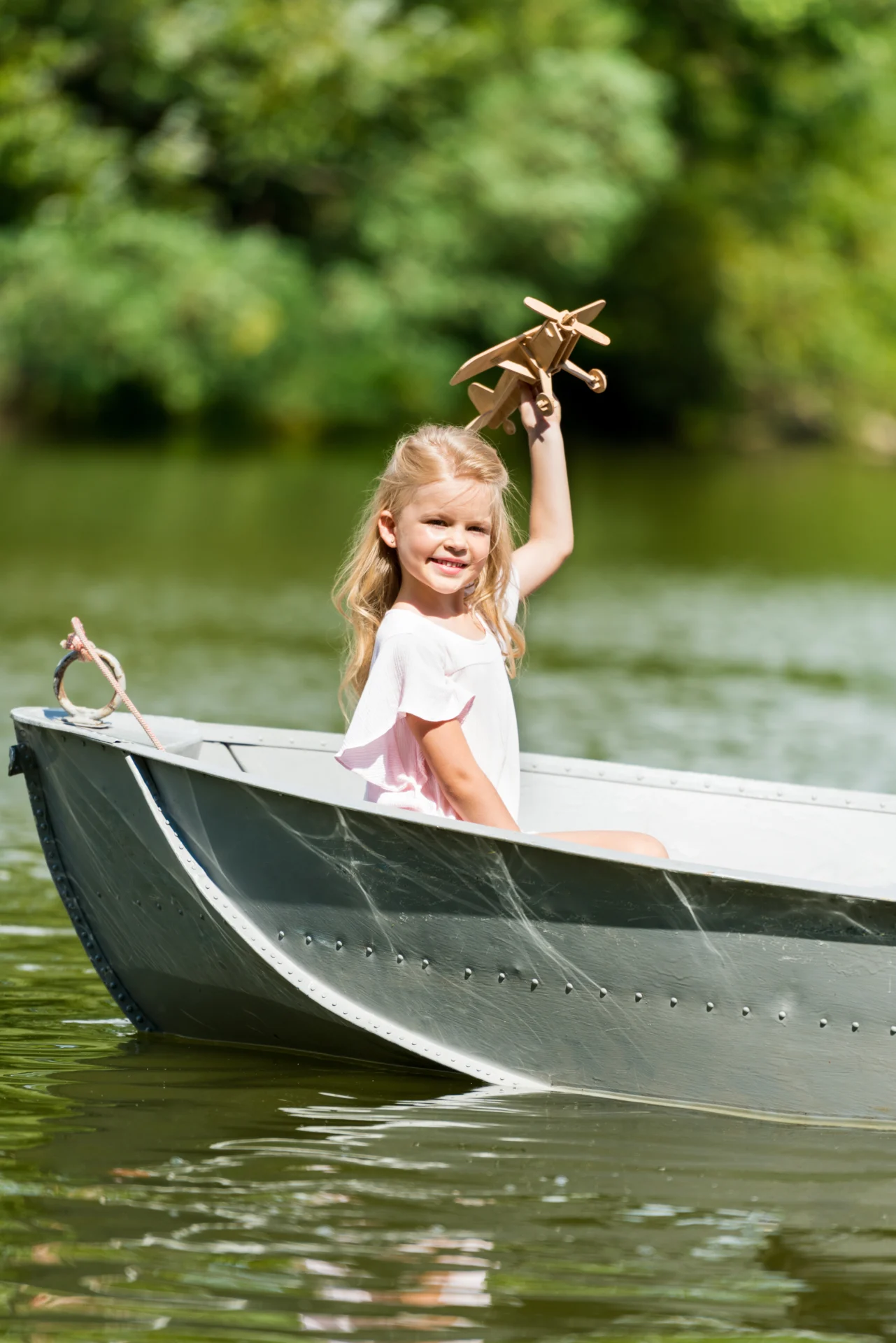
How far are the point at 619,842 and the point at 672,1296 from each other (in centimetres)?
132

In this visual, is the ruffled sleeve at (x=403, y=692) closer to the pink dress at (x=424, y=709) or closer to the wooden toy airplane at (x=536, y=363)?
the pink dress at (x=424, y=709)

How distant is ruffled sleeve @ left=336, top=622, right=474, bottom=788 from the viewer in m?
4.42

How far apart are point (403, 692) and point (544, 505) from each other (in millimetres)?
752

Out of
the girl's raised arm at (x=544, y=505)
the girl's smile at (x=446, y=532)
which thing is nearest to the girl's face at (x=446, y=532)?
the girl's smile at (x=446, y=532)

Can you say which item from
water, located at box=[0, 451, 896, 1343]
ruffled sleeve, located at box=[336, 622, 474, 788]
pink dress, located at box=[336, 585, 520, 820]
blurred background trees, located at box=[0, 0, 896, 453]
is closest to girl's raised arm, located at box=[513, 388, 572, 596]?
pink dress, located at box=[336, 585, 520, 820]

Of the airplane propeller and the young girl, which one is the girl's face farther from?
the airplane propeller

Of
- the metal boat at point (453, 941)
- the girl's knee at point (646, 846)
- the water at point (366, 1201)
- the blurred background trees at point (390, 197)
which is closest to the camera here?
the water at point (366, 1201)

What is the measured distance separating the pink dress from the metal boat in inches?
8.1

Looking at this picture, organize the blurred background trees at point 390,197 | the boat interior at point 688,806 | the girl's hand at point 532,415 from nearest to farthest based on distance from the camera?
the girl's hand at point 532,415
the boat interior at point 688,806
the blurred background trees at point 390,197

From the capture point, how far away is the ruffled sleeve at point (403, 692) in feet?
14.5

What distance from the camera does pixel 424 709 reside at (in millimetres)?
4406

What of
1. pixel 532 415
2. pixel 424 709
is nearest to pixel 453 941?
pixel 424 709

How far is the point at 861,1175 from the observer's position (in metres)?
4.17

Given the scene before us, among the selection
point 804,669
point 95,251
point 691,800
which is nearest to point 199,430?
point 95,251
